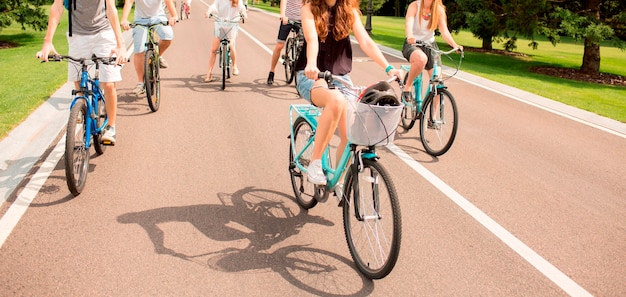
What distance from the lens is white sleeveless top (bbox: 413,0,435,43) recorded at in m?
7.48

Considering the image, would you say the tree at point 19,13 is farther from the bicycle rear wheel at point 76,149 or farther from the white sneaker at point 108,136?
the bicycle rear wheel at point 76,149

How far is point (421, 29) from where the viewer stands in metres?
7.54

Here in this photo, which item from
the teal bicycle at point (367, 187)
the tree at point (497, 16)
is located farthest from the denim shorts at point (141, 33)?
the tree at point (497, 16)

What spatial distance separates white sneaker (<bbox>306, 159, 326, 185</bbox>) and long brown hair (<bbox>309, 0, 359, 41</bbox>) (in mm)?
1037

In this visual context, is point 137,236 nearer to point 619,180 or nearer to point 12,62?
point 619,180

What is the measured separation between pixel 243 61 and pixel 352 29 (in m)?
10.1

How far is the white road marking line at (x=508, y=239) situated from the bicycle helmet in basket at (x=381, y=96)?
188 cm

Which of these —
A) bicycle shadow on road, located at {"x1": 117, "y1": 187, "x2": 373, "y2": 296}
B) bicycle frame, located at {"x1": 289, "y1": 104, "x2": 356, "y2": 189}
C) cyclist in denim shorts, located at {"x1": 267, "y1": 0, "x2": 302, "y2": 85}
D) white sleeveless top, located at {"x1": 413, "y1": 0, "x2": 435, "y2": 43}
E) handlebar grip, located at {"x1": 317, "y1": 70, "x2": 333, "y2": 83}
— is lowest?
bicycle shadow on road, located at {"x1": 117, "y1": 187, "x2": 373, "y2": 296}

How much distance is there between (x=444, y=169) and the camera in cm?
654

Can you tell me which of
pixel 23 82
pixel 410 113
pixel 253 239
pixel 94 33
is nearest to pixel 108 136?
pixel 94 33

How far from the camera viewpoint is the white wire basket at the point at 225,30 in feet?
34.0

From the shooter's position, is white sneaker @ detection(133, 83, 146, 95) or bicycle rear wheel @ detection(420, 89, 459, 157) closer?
bicycle rear wheel @ detection(420, 89, 459, 157)

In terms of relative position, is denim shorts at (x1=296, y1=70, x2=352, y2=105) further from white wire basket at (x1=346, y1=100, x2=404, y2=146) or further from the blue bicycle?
the blue bicycle

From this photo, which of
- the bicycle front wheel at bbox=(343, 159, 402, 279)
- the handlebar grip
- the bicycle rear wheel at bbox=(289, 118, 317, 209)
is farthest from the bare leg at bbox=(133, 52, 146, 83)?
the bicycle front wheel at bbox=(343, 159, 402, 279)
